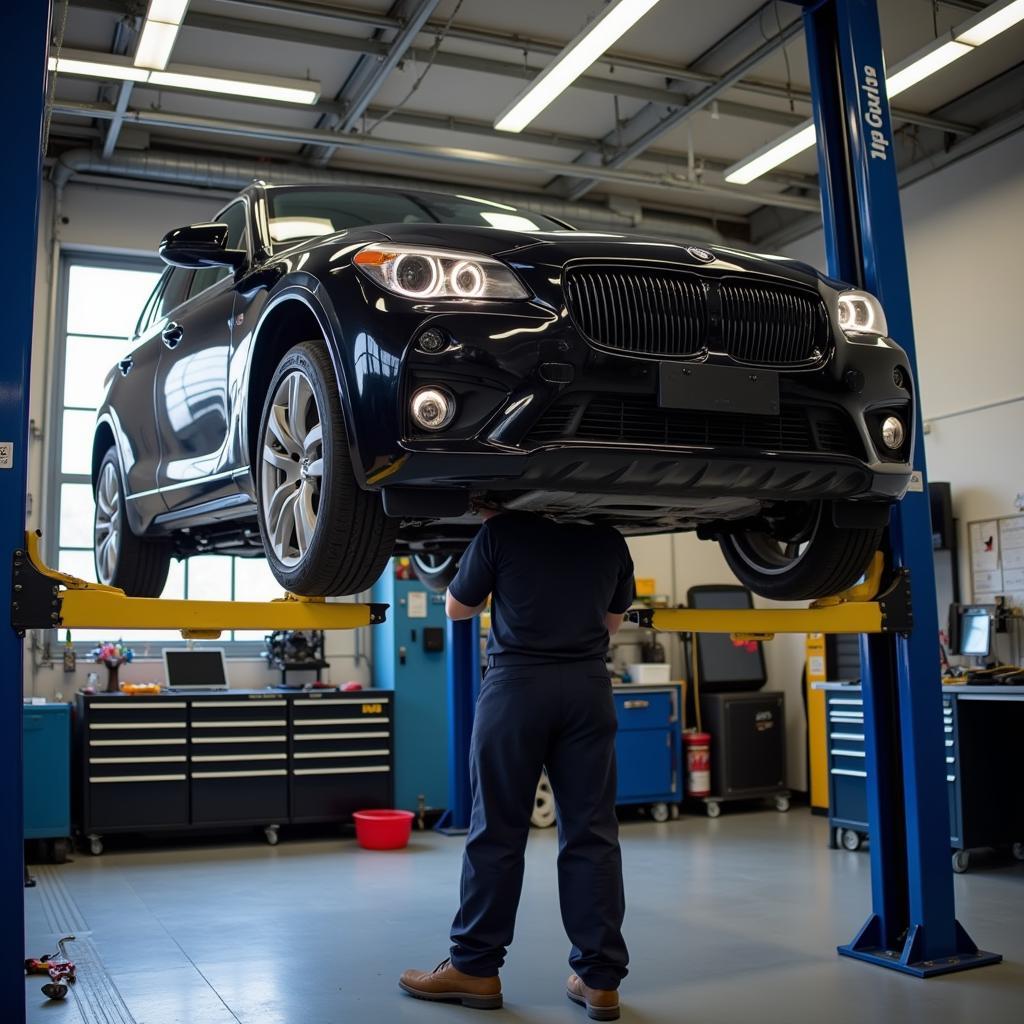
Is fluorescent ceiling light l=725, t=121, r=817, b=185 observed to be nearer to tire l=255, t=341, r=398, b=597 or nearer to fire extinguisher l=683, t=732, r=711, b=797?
fire extinguisher l=683, t=732, r=711, b=797

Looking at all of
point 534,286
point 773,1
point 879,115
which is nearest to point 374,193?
point 534,286

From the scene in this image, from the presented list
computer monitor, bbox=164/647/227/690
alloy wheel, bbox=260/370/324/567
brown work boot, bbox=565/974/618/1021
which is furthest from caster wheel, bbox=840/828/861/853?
alloy wheel, bbox=260/370/324/567

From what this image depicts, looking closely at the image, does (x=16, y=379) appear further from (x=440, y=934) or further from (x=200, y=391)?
(x=440, y=934)

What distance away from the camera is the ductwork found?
25.3 ft

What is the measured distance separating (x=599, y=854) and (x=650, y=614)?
837mm

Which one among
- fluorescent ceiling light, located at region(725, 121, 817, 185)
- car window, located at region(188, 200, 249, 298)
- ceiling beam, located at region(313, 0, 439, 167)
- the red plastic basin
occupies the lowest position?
the red plastic basin

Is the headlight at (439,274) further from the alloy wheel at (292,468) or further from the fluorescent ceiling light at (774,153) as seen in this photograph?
the fluorescent ceiling light at (774,153)

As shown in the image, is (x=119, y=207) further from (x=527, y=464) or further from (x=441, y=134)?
(x=527, y=464)

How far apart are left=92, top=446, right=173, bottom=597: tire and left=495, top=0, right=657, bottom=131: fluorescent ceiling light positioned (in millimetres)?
3066

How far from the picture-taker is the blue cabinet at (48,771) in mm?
6641

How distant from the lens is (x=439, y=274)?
2482 millimetres

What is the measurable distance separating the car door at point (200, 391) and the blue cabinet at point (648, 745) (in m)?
4.98

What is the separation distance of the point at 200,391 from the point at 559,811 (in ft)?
5.28

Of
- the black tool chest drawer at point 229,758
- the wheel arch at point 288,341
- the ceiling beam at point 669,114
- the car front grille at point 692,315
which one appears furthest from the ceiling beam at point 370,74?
the car front grille at point 692,315
